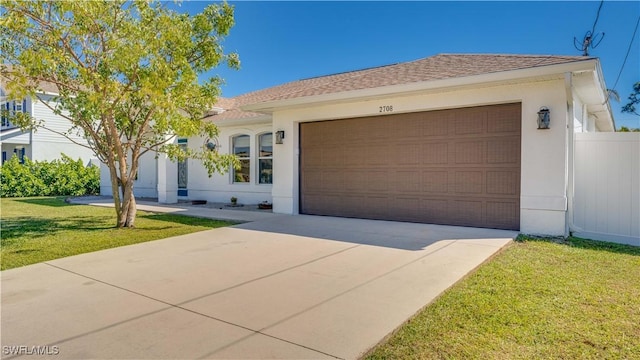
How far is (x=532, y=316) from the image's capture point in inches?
137

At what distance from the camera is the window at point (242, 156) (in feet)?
43.9

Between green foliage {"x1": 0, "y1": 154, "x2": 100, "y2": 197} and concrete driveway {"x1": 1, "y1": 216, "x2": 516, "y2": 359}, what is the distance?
14710 millimetres

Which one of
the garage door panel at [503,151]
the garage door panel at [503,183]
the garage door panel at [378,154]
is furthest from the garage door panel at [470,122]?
the garage door panel at [378,154]

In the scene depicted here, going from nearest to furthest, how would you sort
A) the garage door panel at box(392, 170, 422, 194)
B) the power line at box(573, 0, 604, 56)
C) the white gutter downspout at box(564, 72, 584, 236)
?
the white gutter downspout at box(564, 72, 584, 236) < the garage door panel at box(392, 170, 422, 194) < the power line at box(573, 0, 604, 56)

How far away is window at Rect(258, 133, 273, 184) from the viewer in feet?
42.0

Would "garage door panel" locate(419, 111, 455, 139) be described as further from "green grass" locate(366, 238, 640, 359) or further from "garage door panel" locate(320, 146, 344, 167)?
"green grass" locate(366, 238, 640, 359)

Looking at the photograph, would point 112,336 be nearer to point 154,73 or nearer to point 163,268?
point 163,268

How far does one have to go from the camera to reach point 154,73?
726cm

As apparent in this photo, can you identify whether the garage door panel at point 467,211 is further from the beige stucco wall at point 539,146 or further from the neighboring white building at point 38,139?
the neighboring white building at point 38,139

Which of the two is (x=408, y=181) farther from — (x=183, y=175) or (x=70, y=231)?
(x=183, y=175)

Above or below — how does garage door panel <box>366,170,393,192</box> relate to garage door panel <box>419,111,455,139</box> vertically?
below

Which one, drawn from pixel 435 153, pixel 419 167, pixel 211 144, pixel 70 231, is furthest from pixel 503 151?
pixel 211 144

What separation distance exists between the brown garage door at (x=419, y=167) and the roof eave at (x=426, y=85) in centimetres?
78

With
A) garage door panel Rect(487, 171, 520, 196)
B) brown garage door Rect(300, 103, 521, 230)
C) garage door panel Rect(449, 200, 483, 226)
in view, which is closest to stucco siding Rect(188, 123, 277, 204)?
brown garage door Rect(300, 103, 521, 230)
